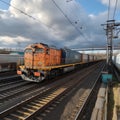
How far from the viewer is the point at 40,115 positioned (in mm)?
7723

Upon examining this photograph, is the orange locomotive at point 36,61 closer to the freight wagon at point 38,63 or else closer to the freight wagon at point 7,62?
the freight wagon at point 38,63

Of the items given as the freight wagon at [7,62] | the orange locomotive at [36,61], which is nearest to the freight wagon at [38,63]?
the orange locomotive at [36,61]

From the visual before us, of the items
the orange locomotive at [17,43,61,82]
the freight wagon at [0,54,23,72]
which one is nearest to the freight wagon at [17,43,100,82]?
the orange locomotive at [17,43,61,82]

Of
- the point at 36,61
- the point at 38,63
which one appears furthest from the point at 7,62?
the point at 38,63

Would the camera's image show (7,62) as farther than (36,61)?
Yes

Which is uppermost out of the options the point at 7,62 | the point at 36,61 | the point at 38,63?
the point at 36,61

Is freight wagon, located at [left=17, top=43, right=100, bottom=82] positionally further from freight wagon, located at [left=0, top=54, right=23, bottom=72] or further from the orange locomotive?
freight wagon, located at [left=0, top=54, right=23, bottom=72]

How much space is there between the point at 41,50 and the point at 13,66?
12324 millimetres

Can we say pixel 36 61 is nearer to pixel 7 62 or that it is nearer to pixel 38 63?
pixel 38 63

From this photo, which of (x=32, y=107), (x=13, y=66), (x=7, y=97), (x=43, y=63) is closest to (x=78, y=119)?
(x=32, y=107)

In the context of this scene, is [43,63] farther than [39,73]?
Yes

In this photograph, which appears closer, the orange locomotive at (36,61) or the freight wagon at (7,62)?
the orange locomotive at (36,61)

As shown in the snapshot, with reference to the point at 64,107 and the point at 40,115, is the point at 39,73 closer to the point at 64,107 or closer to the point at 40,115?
the point at 64,107

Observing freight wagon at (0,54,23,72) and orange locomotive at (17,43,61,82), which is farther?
freight wagon at (0,54,23,72)
